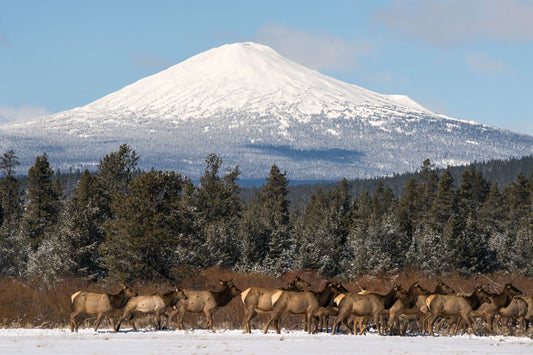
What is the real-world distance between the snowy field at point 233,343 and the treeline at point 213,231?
16577 millimetres

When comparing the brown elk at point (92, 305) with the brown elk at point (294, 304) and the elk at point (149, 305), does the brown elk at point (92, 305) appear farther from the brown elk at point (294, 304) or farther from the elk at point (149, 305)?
the brown elk at point (294, 304)

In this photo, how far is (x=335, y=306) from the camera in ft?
52.7

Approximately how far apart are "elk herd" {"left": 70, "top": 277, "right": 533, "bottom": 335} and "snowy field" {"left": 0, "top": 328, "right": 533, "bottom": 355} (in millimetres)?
504

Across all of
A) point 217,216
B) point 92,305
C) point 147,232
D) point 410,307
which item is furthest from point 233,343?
point 217,216

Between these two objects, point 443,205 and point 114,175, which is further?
point 443,205

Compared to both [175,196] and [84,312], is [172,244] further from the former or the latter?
[84,312]

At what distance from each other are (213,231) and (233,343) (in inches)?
1632

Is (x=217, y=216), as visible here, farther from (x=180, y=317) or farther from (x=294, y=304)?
(x=294, y=304)

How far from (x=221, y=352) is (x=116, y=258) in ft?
65.8

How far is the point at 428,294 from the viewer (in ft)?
55.6

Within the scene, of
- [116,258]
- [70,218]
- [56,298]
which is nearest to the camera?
[56,298]

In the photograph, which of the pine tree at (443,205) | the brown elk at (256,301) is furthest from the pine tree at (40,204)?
the brown elk at (256,301)

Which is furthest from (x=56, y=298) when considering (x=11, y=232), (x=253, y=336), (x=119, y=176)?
(x=11, y=232)

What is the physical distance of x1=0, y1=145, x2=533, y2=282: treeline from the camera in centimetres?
3256
